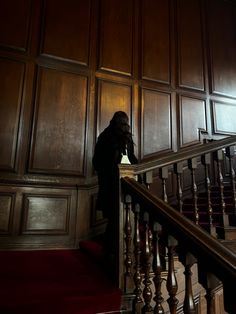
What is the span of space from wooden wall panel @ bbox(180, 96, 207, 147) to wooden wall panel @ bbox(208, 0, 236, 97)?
1.64 feet

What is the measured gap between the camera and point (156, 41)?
4457 millimetres

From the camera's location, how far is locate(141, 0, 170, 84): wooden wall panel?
4309 millimetres

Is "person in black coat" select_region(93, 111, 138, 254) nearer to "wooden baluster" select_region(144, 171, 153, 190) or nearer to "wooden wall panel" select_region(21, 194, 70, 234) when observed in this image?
"wooden baluster" select_region(144, 171, 153, 190)

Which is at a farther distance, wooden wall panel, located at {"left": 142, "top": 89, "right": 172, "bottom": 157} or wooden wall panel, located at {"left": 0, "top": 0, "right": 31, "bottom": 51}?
wooden wall panel, located at {"left": 142, "top": 89, "right": 172, "bottom": 157}

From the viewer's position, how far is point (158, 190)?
12.6ft

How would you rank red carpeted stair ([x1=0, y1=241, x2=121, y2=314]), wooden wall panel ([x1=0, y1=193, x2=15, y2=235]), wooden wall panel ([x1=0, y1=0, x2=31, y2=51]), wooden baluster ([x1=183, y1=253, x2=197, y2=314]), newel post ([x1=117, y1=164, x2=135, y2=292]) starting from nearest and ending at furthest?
1. wooden baluster ([x1=183, y1=253, x2=197, y2=314])
2. red carpeted stair ([x1=0, y1=241, x2=121, y2=314])
3. newel post ([x1=117, y1=164, x2=135, y2=292])
4. wooden wall panel ([x1=0, y1=193, x2=15, y2=235])
5. wooden wall panel ([x1=0, y1=0, x2=31, y2=51])

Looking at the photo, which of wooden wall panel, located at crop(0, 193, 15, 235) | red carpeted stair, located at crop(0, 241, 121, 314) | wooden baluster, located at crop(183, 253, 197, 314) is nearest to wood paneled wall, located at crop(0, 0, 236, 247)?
wooden wall panel, located at crop(0, 193, 15, 235)

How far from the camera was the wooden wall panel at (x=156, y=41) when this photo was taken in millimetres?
4309

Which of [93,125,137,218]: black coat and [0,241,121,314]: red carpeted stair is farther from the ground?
[93,125,137,218]: black coat

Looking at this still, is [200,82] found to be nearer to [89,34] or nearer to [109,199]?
[89,34]

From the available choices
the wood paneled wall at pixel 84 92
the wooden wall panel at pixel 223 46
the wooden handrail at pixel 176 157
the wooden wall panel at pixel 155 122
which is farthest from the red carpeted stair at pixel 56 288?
the wooden wall panel at pixel 223 46

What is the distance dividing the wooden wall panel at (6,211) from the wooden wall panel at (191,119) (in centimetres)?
257

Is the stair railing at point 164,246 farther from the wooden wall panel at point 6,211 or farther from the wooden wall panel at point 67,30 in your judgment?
the wooden wall panel at point 67,30

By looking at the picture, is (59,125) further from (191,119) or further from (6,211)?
(191,119)
